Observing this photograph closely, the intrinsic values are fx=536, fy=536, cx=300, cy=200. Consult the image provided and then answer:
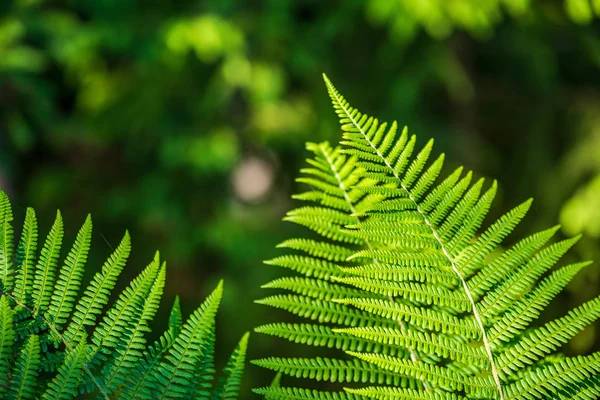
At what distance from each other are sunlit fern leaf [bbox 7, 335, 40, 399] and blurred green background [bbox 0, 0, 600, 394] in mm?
3385

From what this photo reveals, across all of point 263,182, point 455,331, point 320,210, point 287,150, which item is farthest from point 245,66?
point 455,331

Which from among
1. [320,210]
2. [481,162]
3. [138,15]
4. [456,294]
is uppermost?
[138,15]

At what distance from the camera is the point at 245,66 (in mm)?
4594

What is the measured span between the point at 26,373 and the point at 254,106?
448cm

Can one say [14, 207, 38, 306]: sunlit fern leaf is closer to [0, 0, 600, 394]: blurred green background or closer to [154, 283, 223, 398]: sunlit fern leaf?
[154, 283, 223, 398]: sunlit fern leaf

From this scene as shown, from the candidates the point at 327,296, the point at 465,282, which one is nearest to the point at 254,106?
the point at 327,296

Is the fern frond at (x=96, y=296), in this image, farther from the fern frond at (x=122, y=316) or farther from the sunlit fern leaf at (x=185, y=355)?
the sunlit fern leaf at (x=185, y=355)

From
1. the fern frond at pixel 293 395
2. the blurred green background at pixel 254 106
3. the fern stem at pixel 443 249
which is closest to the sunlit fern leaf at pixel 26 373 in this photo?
the fern frond at pixel 293 395

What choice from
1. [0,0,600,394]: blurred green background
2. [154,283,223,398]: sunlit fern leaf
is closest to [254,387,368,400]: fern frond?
[154,283,223,398]: sunlit fern leaf

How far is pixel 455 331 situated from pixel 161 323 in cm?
392

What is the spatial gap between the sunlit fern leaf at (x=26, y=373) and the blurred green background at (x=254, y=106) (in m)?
3.39

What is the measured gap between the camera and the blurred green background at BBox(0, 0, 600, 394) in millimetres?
4086

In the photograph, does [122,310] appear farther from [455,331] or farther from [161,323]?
[161,323]

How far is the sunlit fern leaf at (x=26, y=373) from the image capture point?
0.82 m
